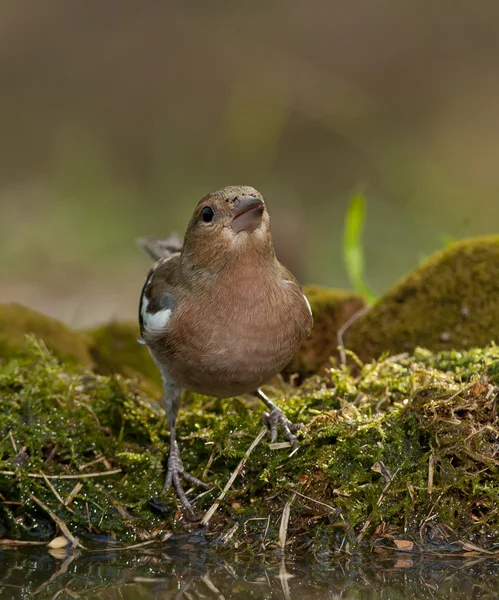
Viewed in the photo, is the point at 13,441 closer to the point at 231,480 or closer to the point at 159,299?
the point at 159,299

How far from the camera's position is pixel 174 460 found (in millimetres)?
4422

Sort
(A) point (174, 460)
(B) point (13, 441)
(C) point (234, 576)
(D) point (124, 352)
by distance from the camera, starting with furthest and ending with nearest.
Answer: (D) point (124, 352) < (B) point (13, 441) < (A) point (174, 460) < (C) point (234, 576)

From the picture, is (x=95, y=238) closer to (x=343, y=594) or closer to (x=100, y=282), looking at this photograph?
(x=100, y=282)

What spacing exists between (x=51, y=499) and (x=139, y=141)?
11.2 meters

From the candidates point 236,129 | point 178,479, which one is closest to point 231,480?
point 178,479

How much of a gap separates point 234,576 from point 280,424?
105cm

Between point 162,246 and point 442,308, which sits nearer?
point 442,308

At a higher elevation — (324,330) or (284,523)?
(324,330)

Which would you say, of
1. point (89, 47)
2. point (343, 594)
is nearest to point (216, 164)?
point (89, 47)

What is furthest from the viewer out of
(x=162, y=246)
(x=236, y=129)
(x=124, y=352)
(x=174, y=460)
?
(x=236, y=129)

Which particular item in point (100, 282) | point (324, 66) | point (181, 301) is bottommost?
point (100, 282)

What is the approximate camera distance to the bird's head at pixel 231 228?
169 inches

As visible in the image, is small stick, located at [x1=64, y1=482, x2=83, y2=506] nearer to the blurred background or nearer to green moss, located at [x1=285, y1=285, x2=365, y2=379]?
green moss, located at [x1=285, y1=285, x2=365, y2=379]

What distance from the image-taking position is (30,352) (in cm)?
569
